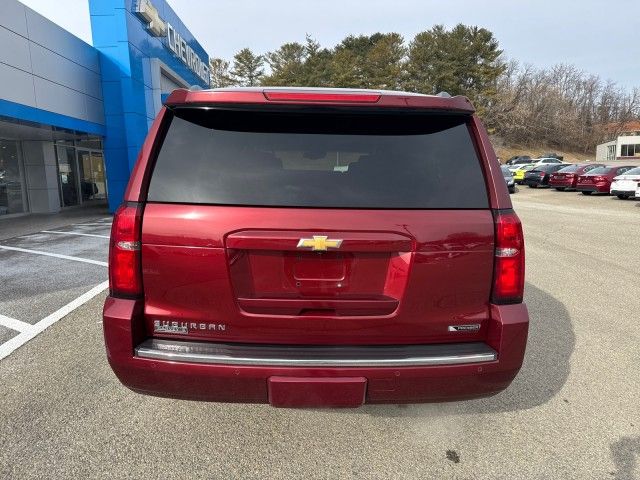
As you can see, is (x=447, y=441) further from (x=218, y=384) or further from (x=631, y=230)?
(x=631, y=230)

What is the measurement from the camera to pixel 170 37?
20.5 metres

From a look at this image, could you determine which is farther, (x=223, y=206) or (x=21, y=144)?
(x=21, y=144)

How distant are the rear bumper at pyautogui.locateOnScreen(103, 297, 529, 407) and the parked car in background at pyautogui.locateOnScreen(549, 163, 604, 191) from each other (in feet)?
87.9

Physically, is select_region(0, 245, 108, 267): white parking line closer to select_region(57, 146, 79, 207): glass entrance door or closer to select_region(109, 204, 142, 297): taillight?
select_region(109, 204, 142, 297): taillight

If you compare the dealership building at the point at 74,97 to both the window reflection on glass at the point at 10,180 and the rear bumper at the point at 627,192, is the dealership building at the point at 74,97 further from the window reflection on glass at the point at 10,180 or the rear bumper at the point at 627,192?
the rear bumper at the point at 627,192

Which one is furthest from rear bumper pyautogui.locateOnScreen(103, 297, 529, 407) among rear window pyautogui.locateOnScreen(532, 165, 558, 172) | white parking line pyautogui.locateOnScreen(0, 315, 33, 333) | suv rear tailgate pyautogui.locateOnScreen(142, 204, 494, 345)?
rear window pyautogui.locateOnScreen(532, 165, 558, 172)

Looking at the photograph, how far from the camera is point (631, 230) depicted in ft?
36.6

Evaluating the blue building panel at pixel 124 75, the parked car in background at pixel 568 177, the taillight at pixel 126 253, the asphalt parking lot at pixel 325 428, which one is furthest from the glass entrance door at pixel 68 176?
the parked car in background at pixel 568 177

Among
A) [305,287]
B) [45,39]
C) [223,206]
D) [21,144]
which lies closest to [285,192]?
[223,206]

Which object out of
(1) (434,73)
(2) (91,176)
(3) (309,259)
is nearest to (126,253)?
(3) (309,259)

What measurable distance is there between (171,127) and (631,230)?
12.6m

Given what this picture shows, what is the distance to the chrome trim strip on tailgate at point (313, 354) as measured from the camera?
79.4 inches

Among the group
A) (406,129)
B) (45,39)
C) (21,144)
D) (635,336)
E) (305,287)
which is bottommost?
(635,336)

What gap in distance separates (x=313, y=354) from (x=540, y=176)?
101ft
